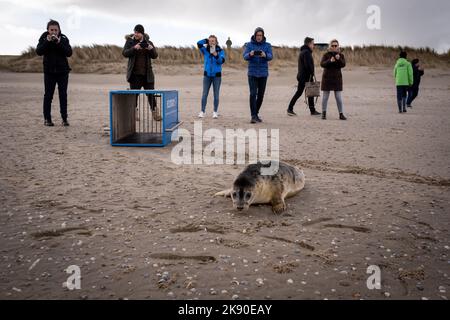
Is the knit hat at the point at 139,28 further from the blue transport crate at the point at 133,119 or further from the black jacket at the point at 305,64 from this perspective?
the black jacket at the point at 305,64

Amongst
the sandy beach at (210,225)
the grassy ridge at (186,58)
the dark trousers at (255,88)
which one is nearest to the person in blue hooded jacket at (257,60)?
the dark trousers at (255,88)

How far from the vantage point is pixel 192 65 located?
31.6 meters

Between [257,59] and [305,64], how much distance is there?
7.15ft

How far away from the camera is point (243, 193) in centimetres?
429

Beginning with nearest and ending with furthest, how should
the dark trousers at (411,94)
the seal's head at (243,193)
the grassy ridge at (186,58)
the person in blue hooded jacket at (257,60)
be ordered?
the seal's head at (243,193)
the person in blue hooded jacket at (257,60)
the dark trousers at (411,94)
the grassy ridge at (186,58)

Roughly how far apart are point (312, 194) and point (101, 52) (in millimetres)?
31595

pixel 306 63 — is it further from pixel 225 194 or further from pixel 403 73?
pixel 225 194

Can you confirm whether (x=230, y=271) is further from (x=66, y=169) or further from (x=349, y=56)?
(x=349, y=56)

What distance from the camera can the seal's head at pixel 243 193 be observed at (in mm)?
4281

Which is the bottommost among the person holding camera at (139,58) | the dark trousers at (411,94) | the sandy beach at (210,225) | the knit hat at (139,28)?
the sandy beach at (210,225)

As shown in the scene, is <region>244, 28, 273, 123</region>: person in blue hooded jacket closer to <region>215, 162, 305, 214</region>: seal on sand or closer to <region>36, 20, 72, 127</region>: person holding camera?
<region>36, 20, 72, 127</region>: person holding camera

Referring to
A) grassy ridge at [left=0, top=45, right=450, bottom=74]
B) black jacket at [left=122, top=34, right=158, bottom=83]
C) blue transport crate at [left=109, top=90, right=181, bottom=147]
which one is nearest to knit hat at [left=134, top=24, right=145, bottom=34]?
black jacket at [left=122, top=34, right=158, bottom=83]

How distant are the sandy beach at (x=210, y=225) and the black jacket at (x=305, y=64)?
4.51 m
